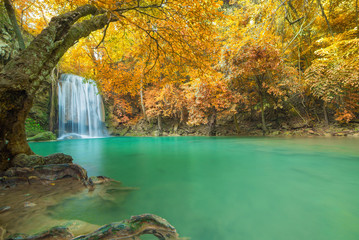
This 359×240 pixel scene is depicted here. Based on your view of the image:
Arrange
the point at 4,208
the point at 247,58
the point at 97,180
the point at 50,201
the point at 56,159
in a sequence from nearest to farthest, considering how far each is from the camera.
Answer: the point at 4,208 < the point at 50,201 < the point at 97,180 < the point at 56,159 < the point at 247,58

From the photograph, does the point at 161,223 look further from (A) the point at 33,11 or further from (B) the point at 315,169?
(A) the point at 33,11

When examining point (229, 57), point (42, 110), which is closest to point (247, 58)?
point (229, 57)

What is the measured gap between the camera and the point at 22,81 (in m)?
2.27

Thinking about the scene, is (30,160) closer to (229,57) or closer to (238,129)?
(229,57)

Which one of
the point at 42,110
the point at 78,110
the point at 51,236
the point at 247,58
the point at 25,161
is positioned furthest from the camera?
the point at 78,110

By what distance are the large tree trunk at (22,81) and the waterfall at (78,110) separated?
40.3 ft

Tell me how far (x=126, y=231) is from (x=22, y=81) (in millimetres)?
2624

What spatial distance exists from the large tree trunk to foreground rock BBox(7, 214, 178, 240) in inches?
83.4

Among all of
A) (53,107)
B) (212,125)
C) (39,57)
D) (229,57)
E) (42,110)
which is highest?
(229,57)

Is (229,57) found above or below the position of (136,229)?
above

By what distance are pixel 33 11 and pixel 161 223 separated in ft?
30.5

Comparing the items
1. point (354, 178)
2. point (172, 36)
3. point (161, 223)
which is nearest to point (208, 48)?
point (172, 36)

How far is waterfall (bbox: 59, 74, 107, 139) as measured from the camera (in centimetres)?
1425

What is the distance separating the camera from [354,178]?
7.55 feet
